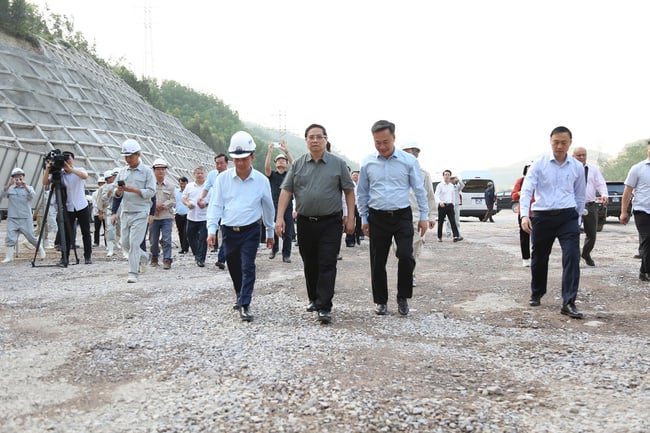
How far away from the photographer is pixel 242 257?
5609mm

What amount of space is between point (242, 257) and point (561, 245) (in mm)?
3288

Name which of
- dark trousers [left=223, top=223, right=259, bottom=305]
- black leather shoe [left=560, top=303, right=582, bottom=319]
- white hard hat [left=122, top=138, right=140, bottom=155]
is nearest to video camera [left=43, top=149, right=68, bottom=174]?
white hard hat [left=122, top=138, right=140, bottom=155]

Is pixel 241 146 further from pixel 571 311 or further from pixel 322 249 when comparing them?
pixel 571 311

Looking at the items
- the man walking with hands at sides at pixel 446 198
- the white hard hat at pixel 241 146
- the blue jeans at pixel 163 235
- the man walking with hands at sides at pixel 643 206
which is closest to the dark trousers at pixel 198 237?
the blue jeans at pixel 163 235

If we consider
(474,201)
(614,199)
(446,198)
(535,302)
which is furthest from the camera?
(474,201)

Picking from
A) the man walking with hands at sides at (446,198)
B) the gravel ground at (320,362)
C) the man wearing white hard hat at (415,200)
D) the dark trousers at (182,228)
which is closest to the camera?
the gravel ground at (320,362)

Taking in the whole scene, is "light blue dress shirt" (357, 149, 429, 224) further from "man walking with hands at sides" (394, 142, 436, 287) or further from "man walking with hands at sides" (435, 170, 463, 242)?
"man walking with hands at sides" (435, 170, 463, 242)

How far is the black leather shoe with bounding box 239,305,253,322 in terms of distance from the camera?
211 inches

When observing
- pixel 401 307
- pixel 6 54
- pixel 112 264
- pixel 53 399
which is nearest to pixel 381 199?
pixel 401 307

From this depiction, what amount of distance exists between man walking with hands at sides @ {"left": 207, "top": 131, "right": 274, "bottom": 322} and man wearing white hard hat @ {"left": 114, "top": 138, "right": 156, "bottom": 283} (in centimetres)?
282

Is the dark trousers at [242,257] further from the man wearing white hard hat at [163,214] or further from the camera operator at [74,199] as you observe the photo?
the camera operator at [74,199]

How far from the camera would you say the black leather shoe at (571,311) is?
17.9 ft

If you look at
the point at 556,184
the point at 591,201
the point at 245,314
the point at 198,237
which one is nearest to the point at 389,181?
the point at 556,184

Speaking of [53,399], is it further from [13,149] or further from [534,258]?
[13,149]
